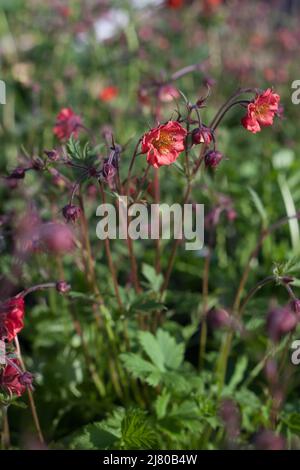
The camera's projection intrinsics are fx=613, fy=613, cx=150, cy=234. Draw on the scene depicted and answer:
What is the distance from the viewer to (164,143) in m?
1.41

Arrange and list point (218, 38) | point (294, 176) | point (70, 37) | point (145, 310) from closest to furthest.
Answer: point (145, 310) → point (294, 176) → point (70, 37) → point (218, 38)

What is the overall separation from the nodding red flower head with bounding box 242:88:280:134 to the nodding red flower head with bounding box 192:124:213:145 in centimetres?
10

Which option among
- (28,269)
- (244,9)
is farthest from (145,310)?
(244,9)

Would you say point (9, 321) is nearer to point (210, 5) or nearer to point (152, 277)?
point (152, 277)

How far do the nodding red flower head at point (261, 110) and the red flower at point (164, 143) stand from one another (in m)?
0.16

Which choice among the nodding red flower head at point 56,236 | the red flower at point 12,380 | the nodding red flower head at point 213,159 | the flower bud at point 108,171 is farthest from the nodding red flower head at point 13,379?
the nodding red flower head at point 213,159

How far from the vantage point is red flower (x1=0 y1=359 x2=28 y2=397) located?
53.4 inches

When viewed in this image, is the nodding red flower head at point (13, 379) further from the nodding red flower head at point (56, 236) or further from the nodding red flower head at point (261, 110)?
the nodding red flower head at point (261, 110)

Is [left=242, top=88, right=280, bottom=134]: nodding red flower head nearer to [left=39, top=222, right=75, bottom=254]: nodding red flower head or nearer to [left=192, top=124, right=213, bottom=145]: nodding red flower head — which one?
[left=192, top=124, right=213, bottom=145]: nodding red flower head

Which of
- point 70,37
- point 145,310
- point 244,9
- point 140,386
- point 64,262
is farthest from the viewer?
point 244,9

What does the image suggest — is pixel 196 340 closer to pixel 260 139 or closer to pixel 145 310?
pixel 145 310

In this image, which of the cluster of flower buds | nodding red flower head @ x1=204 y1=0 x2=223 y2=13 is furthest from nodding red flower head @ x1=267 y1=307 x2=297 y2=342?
nodding red flower head @ x1=204 y1=0 x2=223 y2=13

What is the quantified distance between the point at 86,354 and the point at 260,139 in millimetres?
2197

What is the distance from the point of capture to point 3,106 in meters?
3.82
